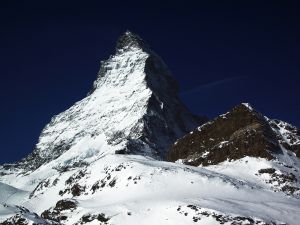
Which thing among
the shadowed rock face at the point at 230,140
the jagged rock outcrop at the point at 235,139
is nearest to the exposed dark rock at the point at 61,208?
the jagged rock outcrop at the point at 235,139

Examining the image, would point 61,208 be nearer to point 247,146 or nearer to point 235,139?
point 247,146

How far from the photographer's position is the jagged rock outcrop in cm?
8056

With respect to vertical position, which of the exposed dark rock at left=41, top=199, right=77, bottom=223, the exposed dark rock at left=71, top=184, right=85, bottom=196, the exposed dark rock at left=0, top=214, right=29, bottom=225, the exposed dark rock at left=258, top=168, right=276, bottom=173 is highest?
the exposed dark rock at left=258, top=168, right=276, bottom=173

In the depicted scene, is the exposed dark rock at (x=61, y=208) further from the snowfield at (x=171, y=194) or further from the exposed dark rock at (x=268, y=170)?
the exposed dark rock at (x=268, y=170)

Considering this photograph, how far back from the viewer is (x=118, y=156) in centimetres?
7831

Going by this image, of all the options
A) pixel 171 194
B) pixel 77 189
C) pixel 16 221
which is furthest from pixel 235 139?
pixel 16 221

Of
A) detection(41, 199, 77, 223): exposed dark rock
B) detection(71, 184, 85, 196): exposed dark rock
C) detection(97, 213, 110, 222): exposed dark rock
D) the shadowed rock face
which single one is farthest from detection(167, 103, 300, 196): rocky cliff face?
detection(41, 199, 77, 223): exposed dark rock

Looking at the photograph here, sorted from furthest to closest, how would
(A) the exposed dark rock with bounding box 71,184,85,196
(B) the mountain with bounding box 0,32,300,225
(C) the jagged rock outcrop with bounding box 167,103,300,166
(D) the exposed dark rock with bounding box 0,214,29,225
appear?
(C) the jagged rock outcrop with bounding box 167,103,300,166 → (A) the exposed dark rock with bounding box 71,184,85,196 → (B) the mountain with bounding box 0,32,300,225 → (D) the exposed dark rock with bounding box 0,214,29,225

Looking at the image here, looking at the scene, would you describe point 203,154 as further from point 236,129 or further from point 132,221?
point 132,221

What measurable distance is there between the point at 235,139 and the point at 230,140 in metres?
1.23

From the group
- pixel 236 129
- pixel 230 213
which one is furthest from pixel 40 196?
pixel 230 213

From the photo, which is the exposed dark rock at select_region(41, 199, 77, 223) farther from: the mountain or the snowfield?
the snowfield

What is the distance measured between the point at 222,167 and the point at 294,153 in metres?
12.8

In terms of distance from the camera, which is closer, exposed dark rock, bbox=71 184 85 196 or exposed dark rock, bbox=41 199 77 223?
exposed dark rock, bbox=41 199 77 223
